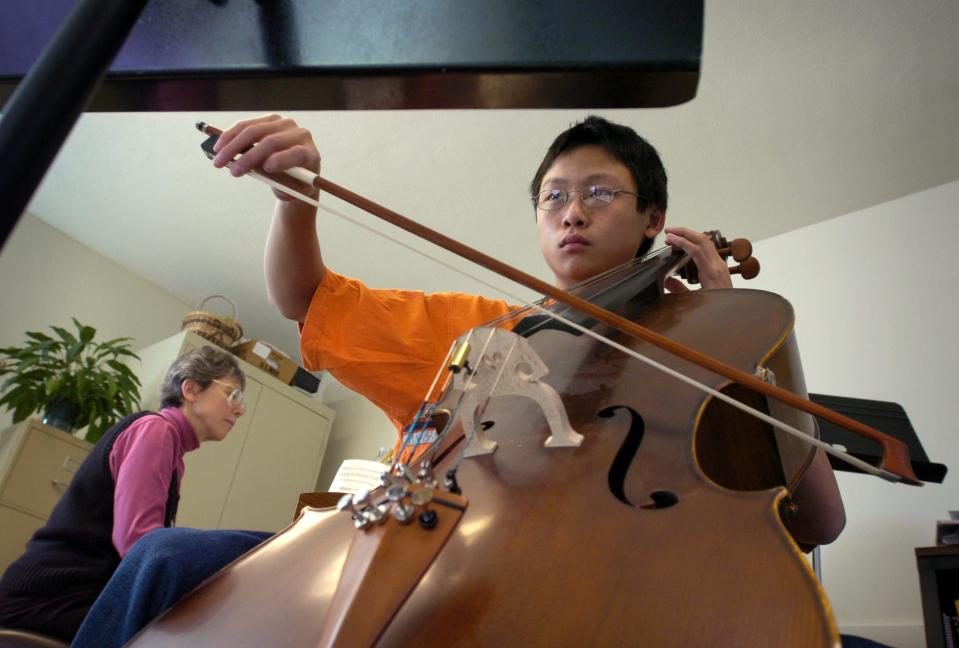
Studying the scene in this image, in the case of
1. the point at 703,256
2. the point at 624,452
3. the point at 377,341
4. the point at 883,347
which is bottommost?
the point at 624,452

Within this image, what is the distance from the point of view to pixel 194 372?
1960 millimetres

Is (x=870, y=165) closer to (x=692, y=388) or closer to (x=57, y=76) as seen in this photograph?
(x=692, y=388)

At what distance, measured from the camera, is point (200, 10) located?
18.9 inches

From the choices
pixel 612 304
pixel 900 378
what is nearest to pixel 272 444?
pixel 900 378

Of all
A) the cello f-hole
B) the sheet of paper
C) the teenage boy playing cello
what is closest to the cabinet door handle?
the sheet of paper

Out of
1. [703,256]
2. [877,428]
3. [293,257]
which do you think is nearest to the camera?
[293,257]

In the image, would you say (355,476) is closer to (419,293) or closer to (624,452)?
(419,293)

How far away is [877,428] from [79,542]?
1.52 m

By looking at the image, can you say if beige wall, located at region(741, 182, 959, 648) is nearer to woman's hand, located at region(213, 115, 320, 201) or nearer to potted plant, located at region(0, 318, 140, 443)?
woman's hand, located at region(213, 115, 320, 201)

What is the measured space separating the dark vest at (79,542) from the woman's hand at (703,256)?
3.83 feet

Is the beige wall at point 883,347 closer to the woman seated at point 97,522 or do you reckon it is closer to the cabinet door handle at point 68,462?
the woman seated at point 97,522

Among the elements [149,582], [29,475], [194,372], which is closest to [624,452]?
[149,582]

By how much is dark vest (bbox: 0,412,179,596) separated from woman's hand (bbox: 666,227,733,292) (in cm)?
117

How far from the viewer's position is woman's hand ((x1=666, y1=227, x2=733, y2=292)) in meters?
0.89
